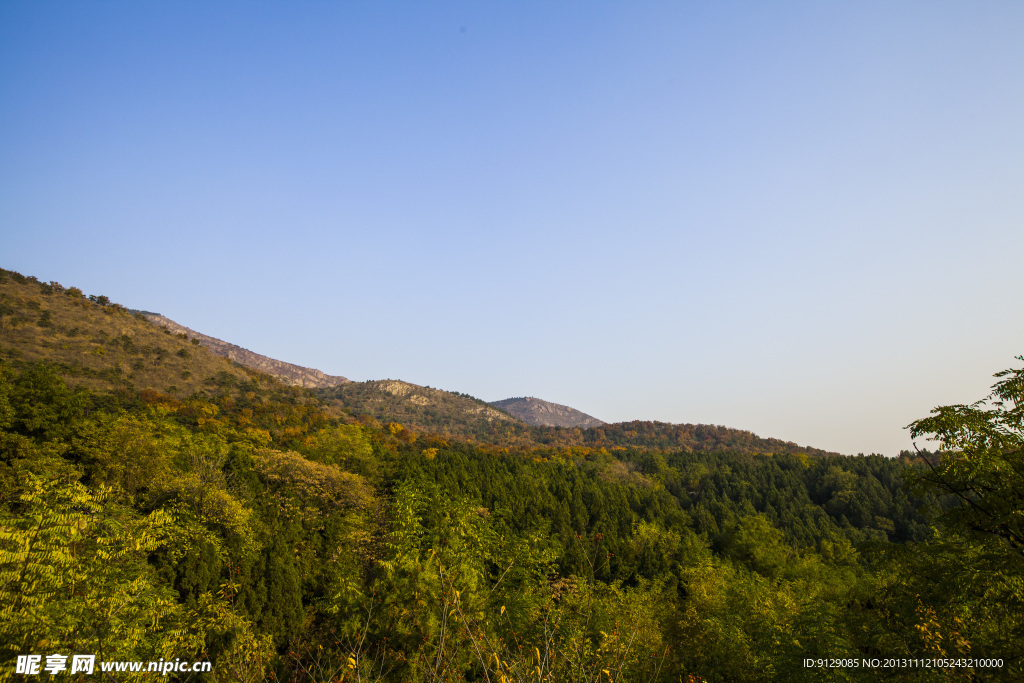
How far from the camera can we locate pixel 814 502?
2457 inches

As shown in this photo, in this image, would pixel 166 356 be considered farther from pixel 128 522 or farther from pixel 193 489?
pixel 128 522

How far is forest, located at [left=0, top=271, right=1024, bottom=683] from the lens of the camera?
8672mm

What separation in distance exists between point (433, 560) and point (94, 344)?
188ft

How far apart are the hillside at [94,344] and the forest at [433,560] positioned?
2.03 ft

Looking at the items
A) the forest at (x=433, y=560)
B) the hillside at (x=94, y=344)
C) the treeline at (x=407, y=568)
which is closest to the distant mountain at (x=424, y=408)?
the hillside at (x=94, y=344)

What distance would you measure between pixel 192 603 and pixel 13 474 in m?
8.05

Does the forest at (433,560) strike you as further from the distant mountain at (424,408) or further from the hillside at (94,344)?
the distant mountain at (424,408)

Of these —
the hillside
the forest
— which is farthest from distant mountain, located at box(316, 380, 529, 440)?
the forest

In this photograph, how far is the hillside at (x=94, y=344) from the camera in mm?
48250

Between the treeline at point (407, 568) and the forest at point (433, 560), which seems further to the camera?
the treeline at point (407, 568)

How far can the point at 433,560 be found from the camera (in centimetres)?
1795

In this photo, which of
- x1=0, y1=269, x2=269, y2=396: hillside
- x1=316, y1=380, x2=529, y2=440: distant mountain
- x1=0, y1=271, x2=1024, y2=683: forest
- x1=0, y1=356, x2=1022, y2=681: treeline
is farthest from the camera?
x1=316, y1=380, x2=529, y2=440: distant mountain

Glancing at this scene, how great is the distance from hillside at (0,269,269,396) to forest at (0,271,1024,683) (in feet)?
2.03

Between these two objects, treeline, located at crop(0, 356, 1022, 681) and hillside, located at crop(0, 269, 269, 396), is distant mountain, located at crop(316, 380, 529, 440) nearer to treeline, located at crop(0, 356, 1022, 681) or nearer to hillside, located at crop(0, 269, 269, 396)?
hillside, located at crop(0, 269, 269, 396)
